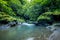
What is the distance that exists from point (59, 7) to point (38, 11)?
514 centimetres

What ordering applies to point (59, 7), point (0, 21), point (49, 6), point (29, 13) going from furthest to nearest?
1. point (29, 13)
2. point (49, 6)
3. point (59, 7)
4. point (0, 21)

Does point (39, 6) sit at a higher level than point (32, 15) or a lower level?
higher

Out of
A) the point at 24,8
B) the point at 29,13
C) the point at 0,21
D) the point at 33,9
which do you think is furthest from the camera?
the point at 24,8

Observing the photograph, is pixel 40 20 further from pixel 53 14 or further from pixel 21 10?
pixel 21 10

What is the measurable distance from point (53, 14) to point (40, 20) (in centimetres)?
263

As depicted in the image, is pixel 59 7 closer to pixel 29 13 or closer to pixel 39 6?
pixel 39 6

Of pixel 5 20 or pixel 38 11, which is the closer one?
pixel 5 20

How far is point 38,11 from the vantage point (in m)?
31.9

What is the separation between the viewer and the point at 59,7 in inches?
1137

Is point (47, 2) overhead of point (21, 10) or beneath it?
overhead

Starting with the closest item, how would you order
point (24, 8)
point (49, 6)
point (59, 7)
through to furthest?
1. point (59, 7)
2. point (49, 6)
3. point (24, 8)

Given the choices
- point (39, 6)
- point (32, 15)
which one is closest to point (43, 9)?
point (39, 6)

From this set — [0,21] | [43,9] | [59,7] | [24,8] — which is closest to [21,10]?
[24,8]

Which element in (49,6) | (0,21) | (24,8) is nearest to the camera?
(0,21)
